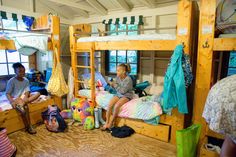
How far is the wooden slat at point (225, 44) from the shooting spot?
194cm

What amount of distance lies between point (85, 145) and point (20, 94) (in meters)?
1.52

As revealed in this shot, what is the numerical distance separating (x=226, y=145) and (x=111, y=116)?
2.09m

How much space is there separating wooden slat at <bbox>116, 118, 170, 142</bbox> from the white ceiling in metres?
2.51

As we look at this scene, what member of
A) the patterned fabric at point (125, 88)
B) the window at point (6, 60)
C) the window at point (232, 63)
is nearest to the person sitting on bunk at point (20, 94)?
the patterned fabric at point (125, 88)

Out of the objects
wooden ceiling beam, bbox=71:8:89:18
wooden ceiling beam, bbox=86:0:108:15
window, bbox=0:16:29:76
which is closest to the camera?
wooden ceiling beam, bbox=86:0:108:15

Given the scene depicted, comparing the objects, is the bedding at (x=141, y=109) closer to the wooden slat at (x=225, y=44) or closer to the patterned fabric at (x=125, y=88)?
the patterned fabric at (x=125, y=88)

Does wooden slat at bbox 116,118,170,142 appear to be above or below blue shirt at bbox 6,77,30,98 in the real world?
below

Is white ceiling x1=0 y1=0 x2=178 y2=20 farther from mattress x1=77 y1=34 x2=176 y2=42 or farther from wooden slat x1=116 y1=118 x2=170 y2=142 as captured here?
wooden slat x1=116 y1=118 x2=170 y2=142

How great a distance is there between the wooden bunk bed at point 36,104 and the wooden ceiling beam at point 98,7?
121cm

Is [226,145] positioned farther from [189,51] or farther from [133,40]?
[133,40]

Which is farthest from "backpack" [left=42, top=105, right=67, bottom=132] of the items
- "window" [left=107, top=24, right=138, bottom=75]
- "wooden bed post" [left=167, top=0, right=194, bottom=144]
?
"wooden bed post" [left=167, top=0, right=194, bottom=144]

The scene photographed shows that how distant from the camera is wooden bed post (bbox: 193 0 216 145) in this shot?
2077 mm

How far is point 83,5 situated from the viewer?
4168mm

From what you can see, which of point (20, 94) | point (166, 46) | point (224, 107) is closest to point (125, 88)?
point (166, 46)
